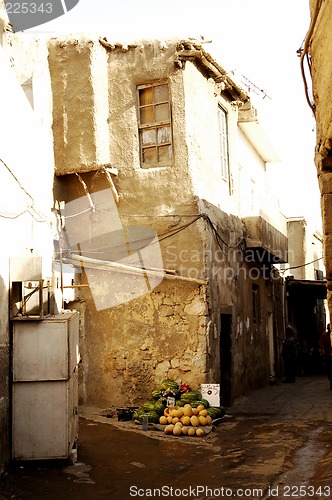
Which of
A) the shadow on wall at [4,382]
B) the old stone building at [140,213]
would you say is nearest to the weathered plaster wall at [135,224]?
the old stone building at [140,213]

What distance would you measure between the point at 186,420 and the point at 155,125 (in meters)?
6.15

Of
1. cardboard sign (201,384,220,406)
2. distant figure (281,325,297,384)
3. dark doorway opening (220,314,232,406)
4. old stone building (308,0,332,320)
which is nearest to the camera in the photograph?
old stone building (308,0,332,320)

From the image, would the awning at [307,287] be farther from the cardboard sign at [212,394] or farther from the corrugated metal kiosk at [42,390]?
the corrugated metal kiosk at [42,390]

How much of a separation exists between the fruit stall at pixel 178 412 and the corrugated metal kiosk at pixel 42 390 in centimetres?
280

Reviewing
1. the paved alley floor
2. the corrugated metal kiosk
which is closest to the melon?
the paved alley floor

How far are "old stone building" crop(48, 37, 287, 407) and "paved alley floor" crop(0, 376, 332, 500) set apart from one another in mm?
A: 1429

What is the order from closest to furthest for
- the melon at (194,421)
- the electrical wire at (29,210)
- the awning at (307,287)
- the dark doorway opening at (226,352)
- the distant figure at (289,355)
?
the electrical wire at (29,210), the melon at (194,421), the dark doorway opening at (226,352), the distant figure at (289,355), the awning at (307,287)

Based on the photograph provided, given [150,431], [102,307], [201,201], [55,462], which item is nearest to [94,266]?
[102,307]

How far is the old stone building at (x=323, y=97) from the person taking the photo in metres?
5.09

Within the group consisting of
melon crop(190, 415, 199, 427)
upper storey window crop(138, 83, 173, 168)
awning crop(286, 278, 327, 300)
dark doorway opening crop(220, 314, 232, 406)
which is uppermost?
upper storey window crop(138, 83, 173, 168)

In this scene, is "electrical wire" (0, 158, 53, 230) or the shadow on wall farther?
"electrical wire" (0, 158, 53, 230)

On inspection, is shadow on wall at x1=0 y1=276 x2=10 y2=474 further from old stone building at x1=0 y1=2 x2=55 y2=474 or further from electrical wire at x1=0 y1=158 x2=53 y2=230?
electrical wire at x1=0 y1=158 x2=53 y2=230

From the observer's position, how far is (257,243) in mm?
15367

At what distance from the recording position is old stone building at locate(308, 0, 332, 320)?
5.09m
